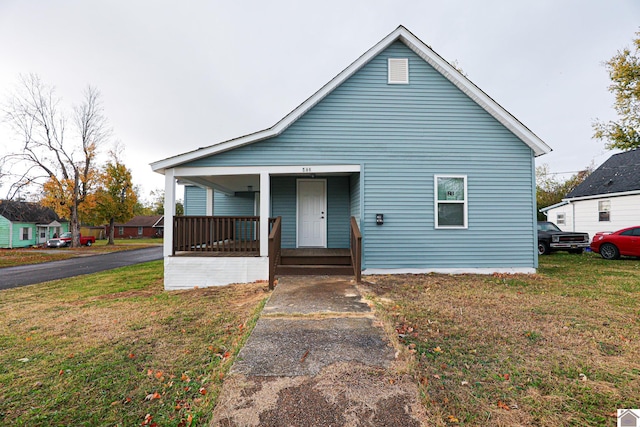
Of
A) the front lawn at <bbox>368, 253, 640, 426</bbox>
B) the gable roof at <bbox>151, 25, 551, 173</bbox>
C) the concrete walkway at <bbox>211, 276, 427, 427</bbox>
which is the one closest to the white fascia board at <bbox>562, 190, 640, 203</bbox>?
the gable roof at <bbox>151, 25, 551, 173</bbox>

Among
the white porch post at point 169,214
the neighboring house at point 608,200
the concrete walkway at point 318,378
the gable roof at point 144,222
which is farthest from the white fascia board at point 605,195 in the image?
the gable roof at point 144,222

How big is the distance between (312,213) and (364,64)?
4.59 m

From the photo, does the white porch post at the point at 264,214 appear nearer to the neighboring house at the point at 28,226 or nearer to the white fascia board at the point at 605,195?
the white fascia board at the point at 605,195

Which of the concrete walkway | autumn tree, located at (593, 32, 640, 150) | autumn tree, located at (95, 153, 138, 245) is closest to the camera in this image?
the concrete walkway

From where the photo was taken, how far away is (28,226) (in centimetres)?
3128

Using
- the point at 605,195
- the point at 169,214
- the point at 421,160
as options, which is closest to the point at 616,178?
the point at 605,195

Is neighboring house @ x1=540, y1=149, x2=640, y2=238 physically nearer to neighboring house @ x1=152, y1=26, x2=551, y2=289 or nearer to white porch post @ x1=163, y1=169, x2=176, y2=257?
neighboring house @ x1=152, y1=26, x2=551, y2=289

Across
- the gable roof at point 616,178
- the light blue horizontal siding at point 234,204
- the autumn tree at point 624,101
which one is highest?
the autumn tree at point 624,101

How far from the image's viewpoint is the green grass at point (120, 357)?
2.29 meters

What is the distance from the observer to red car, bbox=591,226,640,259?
10.6m

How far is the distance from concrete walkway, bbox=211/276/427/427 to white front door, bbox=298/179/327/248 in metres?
5.09

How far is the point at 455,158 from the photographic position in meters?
7.61

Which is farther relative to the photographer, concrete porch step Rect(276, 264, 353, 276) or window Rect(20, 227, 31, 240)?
window Rect(20, 227, 31, 240)

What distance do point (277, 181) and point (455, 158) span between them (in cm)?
536
